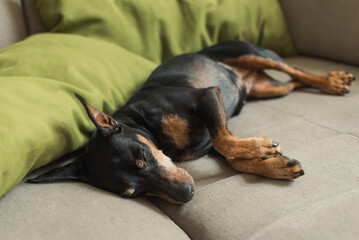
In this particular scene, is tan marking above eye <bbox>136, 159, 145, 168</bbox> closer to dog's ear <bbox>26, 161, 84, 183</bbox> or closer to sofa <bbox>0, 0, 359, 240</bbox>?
sofa <bbox>0, 0, 359, 240</bbox>

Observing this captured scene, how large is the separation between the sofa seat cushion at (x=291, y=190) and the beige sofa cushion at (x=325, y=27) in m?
0.87

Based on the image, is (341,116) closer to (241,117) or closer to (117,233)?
(241,117)

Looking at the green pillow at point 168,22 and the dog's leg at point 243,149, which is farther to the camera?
the green pillow at point 168,22

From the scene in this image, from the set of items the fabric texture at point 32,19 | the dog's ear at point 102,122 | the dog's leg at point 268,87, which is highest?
the fabric texture at point 32,19

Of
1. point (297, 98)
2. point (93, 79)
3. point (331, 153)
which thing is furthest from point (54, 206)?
point (297, 98)

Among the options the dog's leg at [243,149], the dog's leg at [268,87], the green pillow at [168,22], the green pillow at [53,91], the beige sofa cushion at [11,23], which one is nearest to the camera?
the green pillow at [53,91]

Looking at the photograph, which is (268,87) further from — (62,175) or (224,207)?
(62,175)

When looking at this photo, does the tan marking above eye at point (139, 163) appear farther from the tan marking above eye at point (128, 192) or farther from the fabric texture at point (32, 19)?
the fabric texture at point (32, 19)

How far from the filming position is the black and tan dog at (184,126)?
66.6 inches

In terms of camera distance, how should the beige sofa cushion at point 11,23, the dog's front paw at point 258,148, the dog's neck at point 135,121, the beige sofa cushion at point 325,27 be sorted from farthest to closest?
the beige sofa cushion at point 325,27, the beige sofa cushion at point 11,23, the dog's neck at point 135,121, the dog's front paw at point 258,148

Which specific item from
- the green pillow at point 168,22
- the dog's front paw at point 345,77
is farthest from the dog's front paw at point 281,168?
the green pillow at point 168,22

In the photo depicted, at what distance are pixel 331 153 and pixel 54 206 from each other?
4.60 ft

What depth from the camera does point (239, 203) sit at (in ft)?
4.99

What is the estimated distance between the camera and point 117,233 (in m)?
1.36
